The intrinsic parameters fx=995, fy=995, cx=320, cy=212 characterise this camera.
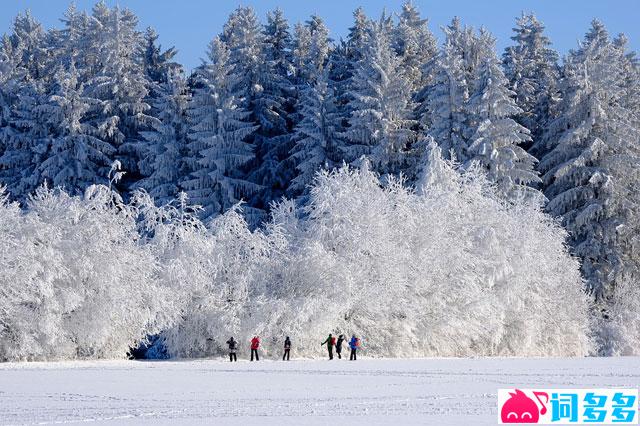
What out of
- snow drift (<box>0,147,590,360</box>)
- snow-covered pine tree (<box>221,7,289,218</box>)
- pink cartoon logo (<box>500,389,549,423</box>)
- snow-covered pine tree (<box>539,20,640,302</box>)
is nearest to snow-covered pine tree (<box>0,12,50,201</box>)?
snow-covered pine tree (<box>221,7,289,218</box>)

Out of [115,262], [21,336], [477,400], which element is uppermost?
[115,262]

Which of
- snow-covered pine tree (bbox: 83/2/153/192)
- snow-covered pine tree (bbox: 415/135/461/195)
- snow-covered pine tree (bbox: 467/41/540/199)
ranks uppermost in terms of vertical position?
snow-covered pine tree (bbox: 83/2/153/192)

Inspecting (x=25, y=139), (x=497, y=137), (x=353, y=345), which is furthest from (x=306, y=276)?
(x=25, y=139)

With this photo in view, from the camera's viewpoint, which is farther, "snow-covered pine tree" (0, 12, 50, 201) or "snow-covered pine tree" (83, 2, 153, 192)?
"snow-covered pine tree" (83, 2, 153, 192)

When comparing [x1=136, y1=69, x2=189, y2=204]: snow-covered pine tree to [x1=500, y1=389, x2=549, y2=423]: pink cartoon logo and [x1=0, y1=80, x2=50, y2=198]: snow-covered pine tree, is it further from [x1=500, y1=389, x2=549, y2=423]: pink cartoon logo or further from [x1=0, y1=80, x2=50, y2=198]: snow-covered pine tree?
[x1=500, y1=389, x2=549, y2=423]: pink cartoon logo

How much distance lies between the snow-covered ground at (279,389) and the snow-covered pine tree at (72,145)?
25.1 m

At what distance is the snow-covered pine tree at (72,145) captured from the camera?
5775cm

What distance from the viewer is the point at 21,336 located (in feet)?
113

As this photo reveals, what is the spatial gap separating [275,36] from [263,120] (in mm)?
10004

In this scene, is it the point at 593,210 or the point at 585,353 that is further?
the point at 593,210

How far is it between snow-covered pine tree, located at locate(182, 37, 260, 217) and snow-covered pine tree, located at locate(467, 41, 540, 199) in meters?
13.0

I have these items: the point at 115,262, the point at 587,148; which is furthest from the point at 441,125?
the point at 115,262

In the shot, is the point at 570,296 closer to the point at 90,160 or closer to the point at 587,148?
the point at 587,148

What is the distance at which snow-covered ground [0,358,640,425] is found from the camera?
61.5 feet
